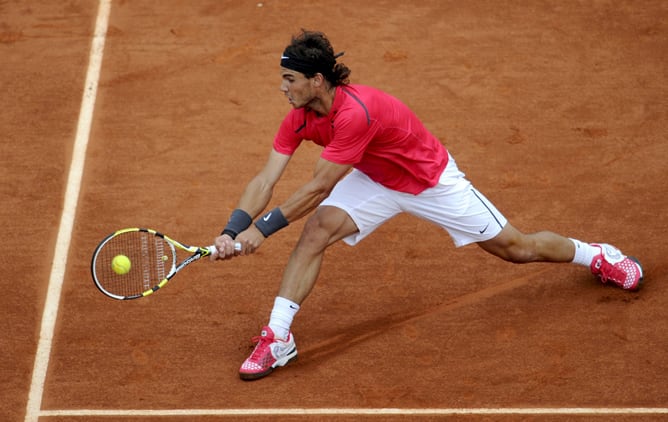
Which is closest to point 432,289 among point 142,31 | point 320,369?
point 320,369

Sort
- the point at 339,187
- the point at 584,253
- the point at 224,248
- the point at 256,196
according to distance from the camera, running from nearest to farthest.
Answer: the point at 224,248
the point at 256,196
the point at 339,187
the point at 584,253

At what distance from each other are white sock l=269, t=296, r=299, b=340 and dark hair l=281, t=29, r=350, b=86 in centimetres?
147

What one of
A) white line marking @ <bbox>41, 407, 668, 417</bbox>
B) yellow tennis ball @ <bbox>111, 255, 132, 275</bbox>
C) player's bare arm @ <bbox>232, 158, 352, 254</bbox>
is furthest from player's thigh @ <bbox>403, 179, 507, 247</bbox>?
A: yellow tennis ball @ <bbox>111, 255, 132, 275</bbox>

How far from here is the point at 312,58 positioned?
20.0ft

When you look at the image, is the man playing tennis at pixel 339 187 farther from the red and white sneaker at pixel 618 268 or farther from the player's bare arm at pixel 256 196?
the red and white sneaker at pixel 618 268

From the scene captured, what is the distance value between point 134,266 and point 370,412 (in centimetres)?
184

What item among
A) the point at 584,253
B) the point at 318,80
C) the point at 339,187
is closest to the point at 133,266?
the point at 339,187

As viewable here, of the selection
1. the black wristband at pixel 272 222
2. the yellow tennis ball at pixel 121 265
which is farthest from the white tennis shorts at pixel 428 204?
the yellow tennis ball at pixel 121 265

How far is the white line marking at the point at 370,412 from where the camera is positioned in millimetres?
6340

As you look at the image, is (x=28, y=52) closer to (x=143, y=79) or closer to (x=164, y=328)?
(x=143, y=79)

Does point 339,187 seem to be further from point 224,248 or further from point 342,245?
point 342,245

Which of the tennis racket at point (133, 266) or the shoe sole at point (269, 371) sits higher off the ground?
the tennis racket at point (133, 266)

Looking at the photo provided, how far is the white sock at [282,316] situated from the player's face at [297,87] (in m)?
1.32

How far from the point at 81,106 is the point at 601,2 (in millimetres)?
5531
